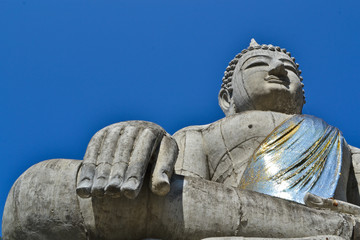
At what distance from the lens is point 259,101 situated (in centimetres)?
849

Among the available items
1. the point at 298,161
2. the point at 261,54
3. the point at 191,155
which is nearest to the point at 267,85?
the point at 261,54

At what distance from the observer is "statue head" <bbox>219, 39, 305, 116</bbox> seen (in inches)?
333

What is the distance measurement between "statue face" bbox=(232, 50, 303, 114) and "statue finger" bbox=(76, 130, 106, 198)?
10.7ft

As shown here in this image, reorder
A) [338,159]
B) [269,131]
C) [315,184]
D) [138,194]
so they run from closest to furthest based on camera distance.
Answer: [138,194] → [315,184] → [338,159] → [269,131]

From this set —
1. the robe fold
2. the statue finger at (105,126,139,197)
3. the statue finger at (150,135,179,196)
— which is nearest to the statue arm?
the robe fold

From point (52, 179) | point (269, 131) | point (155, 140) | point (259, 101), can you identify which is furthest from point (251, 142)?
point (52, 179)

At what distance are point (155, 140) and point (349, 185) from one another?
3.26 metres

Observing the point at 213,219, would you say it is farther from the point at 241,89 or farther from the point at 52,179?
the point at 241,89

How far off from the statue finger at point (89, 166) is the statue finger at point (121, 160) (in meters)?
0.16

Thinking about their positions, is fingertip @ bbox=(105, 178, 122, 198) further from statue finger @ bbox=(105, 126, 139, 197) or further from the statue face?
the statue face

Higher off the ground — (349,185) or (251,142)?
(251,142)

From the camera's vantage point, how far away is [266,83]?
8.49m

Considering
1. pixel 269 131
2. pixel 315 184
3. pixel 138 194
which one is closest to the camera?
pixel 138 194

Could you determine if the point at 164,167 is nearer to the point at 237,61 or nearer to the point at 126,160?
the point at 126,160
